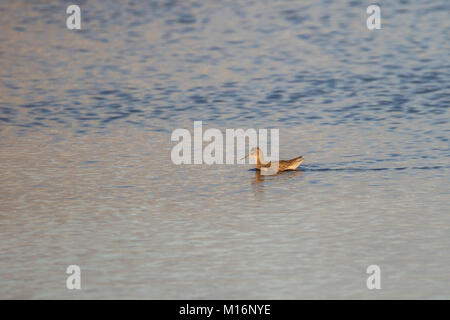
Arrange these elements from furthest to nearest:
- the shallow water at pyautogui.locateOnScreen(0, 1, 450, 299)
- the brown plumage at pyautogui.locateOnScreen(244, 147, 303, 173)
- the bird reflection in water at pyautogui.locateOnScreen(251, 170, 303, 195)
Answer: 1. the brown plumage at pyautogui.locateOnScreen(244, 147, 303, 173)
2. the bird reflection in water at pyautogui.locateOnScreen(251, 170, 303, 195)
3. the shallow water at pyautogui.locateOnScreen(0, 1, 450, 299)

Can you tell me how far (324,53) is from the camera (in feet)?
80.7

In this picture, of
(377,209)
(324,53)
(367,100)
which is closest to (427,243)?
(377,209)

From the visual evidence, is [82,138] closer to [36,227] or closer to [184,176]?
[184,176]

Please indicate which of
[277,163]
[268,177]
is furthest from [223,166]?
[268,177]

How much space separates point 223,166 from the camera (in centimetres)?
1482

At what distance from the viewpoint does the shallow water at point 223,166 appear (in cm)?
970

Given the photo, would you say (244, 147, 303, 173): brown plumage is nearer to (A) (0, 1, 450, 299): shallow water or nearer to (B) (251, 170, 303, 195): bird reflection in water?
(B) (251, 170, 303, 195): bird reflection in water

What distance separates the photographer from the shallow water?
9703 millimetres

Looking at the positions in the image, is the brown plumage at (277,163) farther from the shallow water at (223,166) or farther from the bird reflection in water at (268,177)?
the shallow water at (223,166)

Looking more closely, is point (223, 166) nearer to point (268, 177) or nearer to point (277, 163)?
point (277, 163)

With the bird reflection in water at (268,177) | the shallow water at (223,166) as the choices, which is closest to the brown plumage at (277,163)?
the bird reflection in water at (268,177)

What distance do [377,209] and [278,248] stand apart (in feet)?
6.77

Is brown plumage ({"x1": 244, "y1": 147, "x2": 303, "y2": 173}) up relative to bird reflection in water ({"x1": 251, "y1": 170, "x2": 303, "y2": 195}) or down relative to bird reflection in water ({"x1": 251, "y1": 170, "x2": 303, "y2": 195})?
up

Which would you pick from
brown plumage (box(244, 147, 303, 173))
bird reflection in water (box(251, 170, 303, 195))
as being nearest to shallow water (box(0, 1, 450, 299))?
bird reflection in water (box(251, 170, 303, 195))
